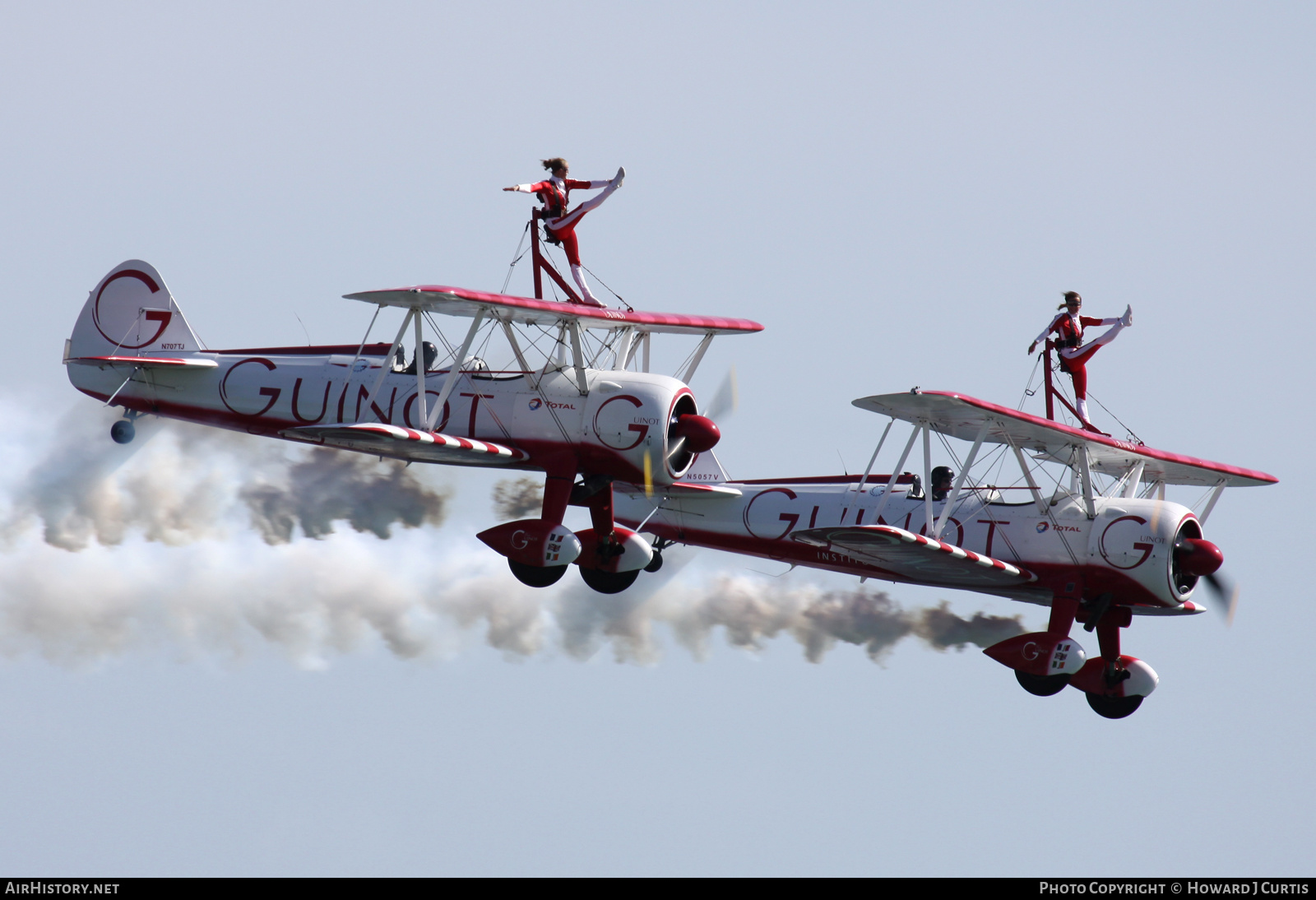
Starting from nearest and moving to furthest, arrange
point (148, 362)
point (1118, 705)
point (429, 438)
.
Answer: point (429, 438) → point (148, 362) → point (1118, 705)

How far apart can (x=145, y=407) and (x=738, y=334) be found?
8.74m

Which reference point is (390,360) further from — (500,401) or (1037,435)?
(1037,435)

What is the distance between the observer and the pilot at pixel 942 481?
42219mm

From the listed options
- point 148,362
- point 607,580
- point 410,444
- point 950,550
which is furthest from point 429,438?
point 950,550

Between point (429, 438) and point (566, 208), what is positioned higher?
point (566, 208)

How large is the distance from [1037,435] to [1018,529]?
1.40 metres

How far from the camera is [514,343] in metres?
39.7

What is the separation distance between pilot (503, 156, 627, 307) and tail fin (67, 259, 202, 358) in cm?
583

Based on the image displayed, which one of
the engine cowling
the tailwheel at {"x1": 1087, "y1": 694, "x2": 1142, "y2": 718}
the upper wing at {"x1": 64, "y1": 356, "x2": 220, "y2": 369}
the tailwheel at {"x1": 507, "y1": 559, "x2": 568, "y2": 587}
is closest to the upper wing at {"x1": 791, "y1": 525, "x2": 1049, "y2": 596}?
the engine cowling

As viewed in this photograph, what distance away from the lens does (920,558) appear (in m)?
40.4

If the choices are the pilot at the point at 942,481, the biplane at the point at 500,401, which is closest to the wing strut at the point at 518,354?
the biplane at the point at 500,401

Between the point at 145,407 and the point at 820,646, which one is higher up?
the point at 145,407

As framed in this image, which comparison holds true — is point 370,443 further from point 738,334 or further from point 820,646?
point 820,646

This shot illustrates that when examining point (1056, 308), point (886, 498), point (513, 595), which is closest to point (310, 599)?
point (513, 595)
